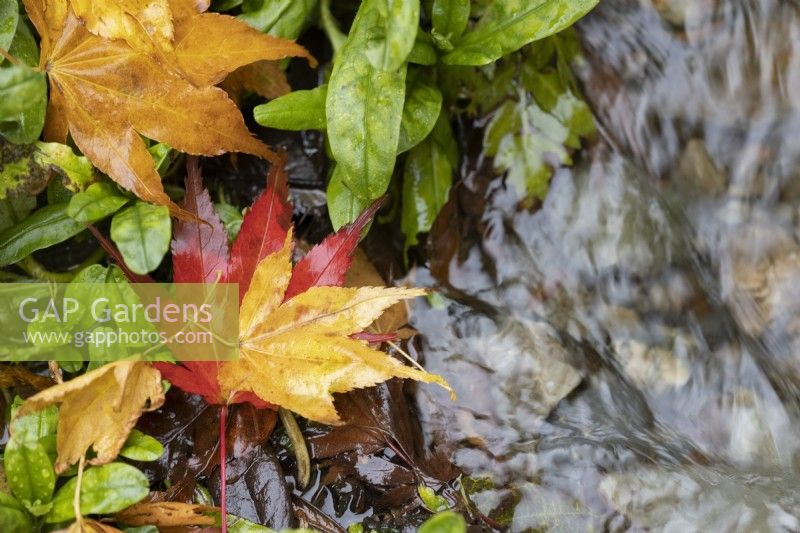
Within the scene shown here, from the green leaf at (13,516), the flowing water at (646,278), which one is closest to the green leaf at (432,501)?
the flowing water at (646,278)

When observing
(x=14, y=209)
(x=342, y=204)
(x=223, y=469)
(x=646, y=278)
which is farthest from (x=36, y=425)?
(x=646, y=278)

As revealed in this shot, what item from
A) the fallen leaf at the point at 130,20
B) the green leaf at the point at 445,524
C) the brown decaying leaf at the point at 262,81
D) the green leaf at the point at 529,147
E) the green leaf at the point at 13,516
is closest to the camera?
the green leaf at the point at 445,524

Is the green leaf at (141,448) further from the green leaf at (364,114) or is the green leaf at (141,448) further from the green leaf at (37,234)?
the green leaf at (364,114)

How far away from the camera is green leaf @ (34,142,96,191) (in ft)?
4.43

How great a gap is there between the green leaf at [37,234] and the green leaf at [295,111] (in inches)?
16.4

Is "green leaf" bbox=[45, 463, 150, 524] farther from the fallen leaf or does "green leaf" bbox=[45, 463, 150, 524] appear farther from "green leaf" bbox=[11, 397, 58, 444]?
the fallen leaf

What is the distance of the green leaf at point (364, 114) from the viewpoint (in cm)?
136

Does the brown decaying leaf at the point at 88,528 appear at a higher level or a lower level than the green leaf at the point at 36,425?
lower

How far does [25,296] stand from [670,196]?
4.52 ft

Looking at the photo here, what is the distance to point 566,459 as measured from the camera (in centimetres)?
136

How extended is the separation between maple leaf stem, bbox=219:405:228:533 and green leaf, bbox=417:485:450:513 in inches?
14.0

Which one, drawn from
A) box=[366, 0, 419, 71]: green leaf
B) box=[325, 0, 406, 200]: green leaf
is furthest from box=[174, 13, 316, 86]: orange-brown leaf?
box=[366, 0, 419, 71]: green leaf

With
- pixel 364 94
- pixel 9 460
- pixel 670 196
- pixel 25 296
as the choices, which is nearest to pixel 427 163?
pixel 364 94

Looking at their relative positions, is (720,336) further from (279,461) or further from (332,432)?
(279,461)
